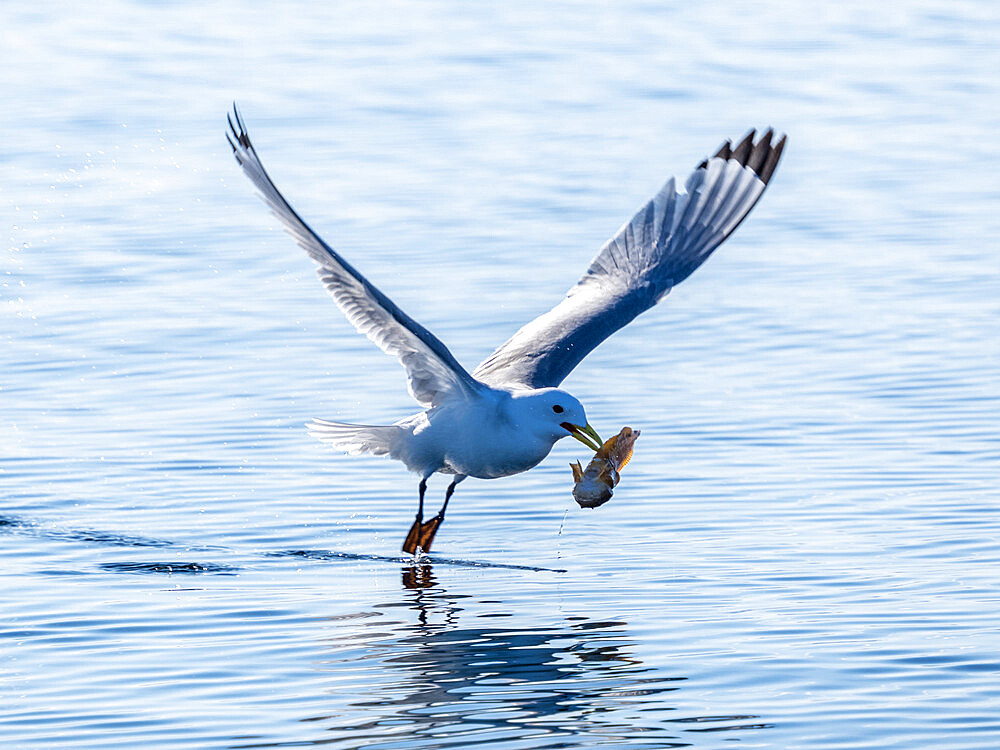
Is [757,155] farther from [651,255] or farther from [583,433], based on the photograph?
[583,433]

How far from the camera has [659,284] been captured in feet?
39.4

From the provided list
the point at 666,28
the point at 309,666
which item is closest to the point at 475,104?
the point at 666,28

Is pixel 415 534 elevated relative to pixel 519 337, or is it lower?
lower

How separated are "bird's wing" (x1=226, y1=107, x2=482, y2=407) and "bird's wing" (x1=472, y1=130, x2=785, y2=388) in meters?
0.89

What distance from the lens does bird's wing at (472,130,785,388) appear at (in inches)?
456

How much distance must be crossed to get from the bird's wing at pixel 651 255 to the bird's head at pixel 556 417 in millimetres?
1300

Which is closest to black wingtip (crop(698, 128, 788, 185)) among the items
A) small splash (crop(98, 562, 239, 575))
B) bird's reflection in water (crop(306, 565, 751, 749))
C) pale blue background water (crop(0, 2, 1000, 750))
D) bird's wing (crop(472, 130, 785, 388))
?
bird's wing (crop(472, 130, 785, 388))

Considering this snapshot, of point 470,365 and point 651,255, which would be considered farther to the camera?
point 470,365

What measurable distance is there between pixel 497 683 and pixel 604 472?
189 centimetres

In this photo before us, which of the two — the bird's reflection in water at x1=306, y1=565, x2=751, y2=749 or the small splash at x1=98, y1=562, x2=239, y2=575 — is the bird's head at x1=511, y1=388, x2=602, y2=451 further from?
the small splash at x1=98, y1=562, x2=239, y2=575

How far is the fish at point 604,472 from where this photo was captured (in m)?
10.1

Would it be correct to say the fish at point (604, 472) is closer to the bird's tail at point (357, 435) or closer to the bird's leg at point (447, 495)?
the bird's leg at point (447, 495)

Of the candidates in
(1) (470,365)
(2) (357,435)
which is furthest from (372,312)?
(1) (470,365)

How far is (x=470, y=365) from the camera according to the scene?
14.4 m
